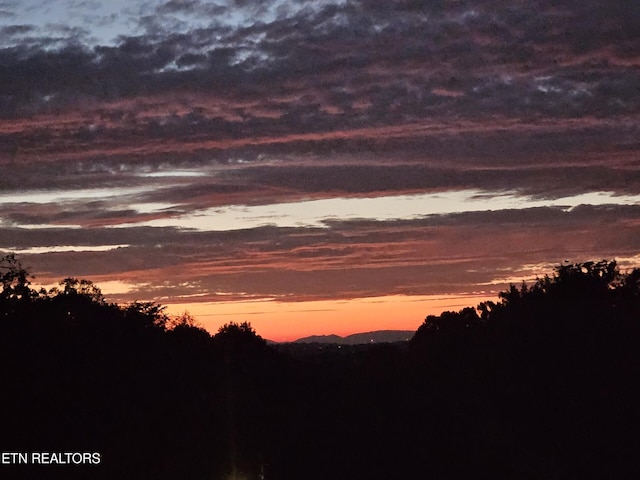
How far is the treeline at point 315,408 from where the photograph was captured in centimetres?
2681

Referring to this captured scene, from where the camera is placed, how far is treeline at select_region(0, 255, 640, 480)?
1056 inches

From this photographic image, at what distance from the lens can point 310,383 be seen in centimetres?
5809

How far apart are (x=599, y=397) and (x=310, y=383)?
2417cm

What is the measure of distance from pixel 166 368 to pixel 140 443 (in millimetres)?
10093

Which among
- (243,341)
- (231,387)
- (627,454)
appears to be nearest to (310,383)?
(231,387)

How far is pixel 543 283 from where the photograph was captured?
72000mm

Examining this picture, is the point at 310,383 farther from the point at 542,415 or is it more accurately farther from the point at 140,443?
the point at 140,443

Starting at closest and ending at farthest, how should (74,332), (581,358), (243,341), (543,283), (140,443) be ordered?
(140,443), (74,332), (581,358), (543,283), (243,341)

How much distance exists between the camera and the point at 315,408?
44.6 m

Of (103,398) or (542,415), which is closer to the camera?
(103,398)

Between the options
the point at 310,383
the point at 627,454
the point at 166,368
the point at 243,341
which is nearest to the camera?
the point at 627,454

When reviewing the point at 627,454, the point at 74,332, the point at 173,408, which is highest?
the point at 74,332

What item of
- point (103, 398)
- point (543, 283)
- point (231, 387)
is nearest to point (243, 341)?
point (543, 283)

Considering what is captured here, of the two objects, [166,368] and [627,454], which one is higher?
[166,368]
